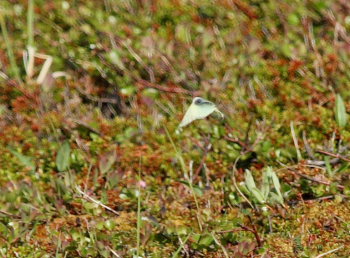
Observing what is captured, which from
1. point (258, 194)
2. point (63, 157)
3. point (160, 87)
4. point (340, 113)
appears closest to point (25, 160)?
point (63, 157)

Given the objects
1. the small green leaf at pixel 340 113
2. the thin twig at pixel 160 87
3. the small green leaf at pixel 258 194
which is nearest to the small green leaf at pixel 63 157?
the thin twig at pixel 160 87

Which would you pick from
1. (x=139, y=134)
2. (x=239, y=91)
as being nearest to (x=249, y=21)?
(x=239, y=91)

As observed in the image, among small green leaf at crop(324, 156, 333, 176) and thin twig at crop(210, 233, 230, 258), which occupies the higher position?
small green leaf at crop(324, 156, 333, 176)

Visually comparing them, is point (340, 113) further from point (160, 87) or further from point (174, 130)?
point (160, 87)

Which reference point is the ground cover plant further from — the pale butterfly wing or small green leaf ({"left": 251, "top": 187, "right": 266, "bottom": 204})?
the pale butterfly wing

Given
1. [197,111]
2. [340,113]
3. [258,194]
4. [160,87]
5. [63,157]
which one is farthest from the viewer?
[160,87]

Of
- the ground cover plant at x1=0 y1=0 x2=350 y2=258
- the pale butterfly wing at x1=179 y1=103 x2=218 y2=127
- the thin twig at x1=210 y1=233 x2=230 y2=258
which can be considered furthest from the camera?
the ground cover plant at x1=0 y1=0 x2=350 y2=258

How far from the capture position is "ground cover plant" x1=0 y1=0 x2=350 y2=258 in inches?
119

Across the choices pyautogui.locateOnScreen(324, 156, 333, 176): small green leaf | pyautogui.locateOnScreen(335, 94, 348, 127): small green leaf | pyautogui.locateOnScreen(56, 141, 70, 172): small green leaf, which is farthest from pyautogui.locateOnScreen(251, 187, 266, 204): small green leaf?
pyautogui.locateOnScreen(56, 141, 70, 172): small green leaf

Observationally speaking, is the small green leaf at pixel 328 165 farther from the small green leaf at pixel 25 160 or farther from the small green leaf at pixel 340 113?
the small green leaf at pixel 25 160

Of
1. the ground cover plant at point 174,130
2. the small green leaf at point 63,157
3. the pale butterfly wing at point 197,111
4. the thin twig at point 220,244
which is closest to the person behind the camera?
the pale butterfly wing at point 197,111

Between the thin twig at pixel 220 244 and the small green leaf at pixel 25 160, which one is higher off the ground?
the thin twig at pixel 220 244

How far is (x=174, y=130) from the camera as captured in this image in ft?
12.7

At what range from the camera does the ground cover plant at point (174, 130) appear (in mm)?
3029
